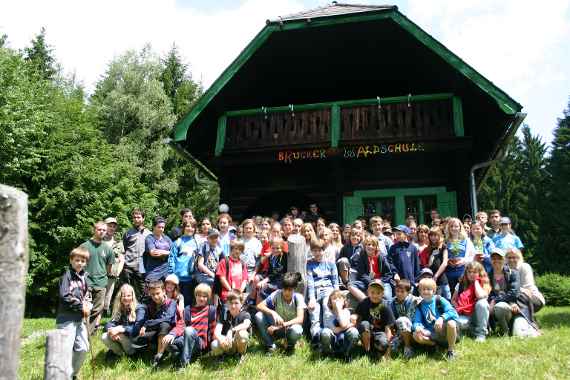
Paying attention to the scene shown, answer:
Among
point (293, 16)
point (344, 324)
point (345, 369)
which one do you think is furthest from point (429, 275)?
point (293, 16)

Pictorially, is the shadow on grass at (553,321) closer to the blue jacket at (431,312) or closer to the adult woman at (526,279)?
the adult woman at (526,279)

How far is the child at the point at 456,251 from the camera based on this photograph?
270 inches

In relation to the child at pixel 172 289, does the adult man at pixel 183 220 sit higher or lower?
higher

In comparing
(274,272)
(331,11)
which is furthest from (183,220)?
(331,11)

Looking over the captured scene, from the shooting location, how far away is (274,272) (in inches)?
268

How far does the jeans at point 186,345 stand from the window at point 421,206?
6926 mm

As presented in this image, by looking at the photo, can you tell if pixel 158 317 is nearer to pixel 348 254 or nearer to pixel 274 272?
pixel 274 272

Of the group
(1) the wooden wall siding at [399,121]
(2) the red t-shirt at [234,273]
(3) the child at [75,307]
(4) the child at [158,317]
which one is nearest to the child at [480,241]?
(1) the wooden wall siding at [399,121]

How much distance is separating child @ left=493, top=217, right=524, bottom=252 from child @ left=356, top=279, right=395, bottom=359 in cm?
304

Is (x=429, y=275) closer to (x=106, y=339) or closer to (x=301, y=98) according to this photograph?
(x=106, y=339)

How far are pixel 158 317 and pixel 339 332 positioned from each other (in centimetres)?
231

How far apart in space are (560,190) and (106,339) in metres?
34.2

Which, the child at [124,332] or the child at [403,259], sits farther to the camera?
the child at [403,259]

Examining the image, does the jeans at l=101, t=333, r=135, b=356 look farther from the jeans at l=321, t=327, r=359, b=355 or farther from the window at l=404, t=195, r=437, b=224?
the window at l=404, t=195, r=437, b=224
